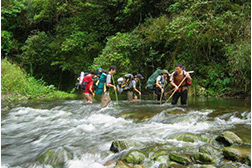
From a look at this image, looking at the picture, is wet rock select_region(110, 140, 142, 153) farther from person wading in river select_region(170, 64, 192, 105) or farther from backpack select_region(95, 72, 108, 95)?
person wading in river select_region(170, 64, 192, 105)

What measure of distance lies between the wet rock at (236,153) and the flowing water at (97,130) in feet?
2.34

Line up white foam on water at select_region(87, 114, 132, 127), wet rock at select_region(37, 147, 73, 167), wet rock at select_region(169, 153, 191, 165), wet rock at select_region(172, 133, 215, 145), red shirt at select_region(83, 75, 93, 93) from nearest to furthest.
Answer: wet rock at select_region(169, 153, 191, 165)
wet rock at select_region(37, 147, 73, 167)
wet rock at select_region(172, 133, 215, 145)
white foam on water at select_region(87, 114, 132, 127)
red shirt at select_region(83, 75, 93, 93)

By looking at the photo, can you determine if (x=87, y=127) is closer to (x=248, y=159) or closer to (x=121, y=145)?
(x=121, y=145)

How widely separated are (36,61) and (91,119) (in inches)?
717

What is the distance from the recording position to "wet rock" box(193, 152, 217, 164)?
4.05m

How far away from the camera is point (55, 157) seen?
187 inches

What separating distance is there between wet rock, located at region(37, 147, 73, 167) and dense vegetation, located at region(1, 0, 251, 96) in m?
9.61

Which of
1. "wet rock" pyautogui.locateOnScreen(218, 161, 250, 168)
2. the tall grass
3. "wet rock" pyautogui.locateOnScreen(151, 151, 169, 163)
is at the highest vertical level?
the tall grass

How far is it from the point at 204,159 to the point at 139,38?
14.8 metres

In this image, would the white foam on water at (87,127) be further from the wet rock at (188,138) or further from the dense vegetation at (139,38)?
the dense vegetation at (139,38)

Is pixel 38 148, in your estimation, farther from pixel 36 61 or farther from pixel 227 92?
pixel 36 61

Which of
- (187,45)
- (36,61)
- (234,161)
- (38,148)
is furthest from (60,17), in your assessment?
(234,161)

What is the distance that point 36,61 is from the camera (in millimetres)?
24547

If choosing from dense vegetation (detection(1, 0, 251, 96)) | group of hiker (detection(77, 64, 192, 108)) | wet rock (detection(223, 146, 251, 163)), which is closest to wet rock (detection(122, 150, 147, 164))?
wet rock (detection(223, 146, 251, 163))
